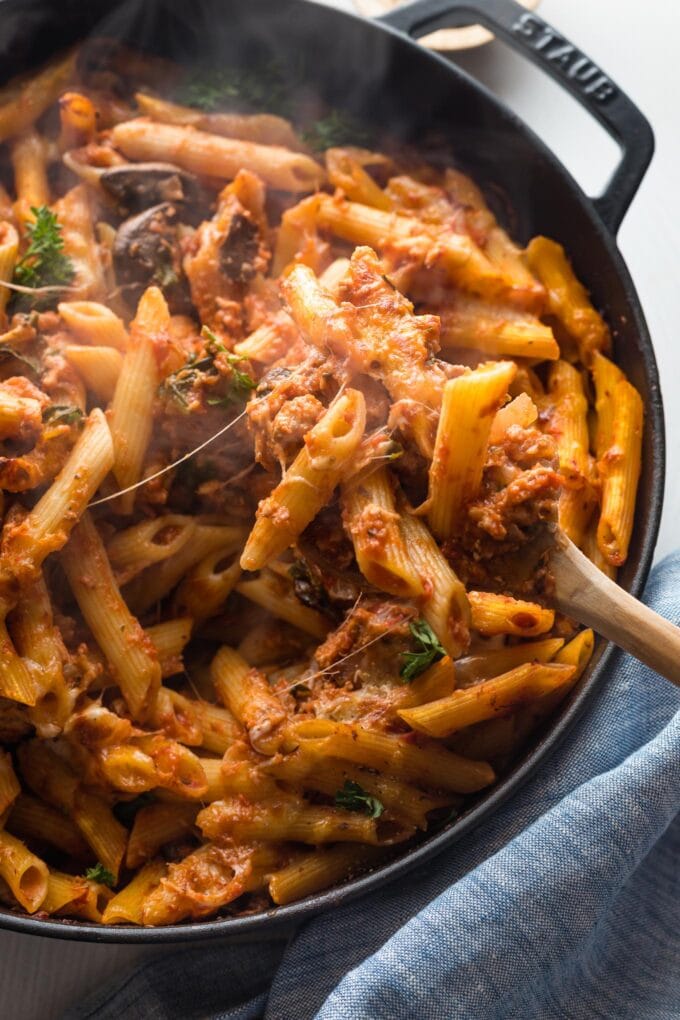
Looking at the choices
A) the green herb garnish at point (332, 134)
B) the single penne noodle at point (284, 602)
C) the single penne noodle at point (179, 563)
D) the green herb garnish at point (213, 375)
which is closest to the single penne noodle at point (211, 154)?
the green herb garnish at point (332, 134)

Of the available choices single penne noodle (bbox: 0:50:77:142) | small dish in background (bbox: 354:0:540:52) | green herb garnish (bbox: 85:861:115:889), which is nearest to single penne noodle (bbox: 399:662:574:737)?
green herb garnish (bbox: 85:861:115:889)

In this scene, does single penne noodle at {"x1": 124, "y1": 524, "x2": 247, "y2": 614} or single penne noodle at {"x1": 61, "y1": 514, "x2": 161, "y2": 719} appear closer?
single penne noodle at {"x1": 61, "y1": 514, "x2": 161, "y2": 719}

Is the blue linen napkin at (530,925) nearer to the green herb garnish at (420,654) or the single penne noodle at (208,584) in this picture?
the green herb garnish at (420,654)

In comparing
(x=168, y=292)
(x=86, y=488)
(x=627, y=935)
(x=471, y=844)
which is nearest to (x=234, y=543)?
(x=86, y=488)

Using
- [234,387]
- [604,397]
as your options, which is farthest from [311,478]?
[604,397]

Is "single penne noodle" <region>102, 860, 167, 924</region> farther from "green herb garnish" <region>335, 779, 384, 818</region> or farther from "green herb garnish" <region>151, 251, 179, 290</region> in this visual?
"green herb garnish" <region>151, 251, 179, 290</region>

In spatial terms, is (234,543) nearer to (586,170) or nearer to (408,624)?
(408,624)
